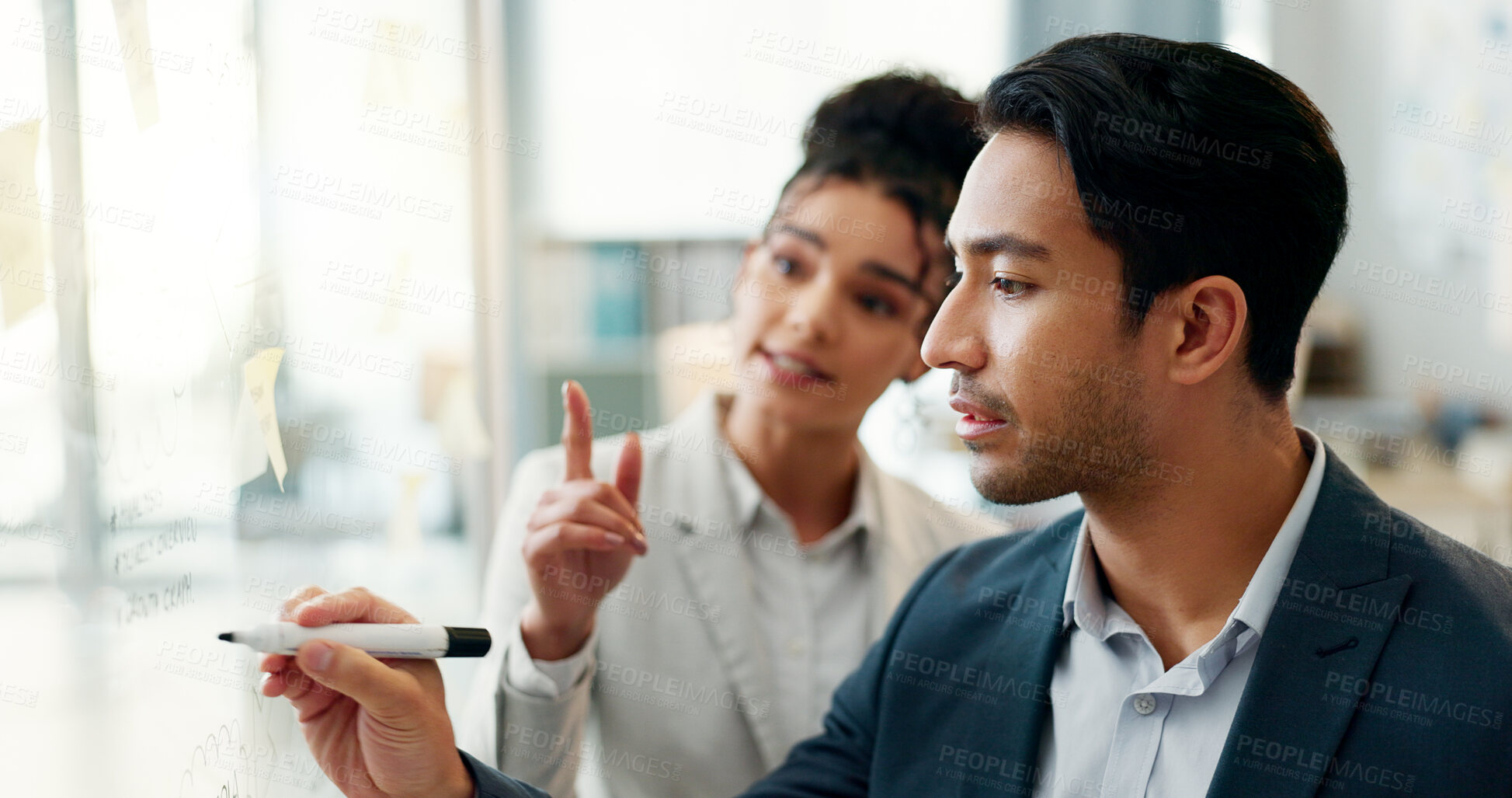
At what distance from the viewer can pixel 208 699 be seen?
920mm

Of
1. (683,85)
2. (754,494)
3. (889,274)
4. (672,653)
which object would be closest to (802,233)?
(889,274)

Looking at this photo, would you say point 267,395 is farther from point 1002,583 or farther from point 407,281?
point 1002,583

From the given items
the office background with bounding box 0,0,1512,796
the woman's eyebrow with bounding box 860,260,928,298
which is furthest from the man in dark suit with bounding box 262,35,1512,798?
the woman's eyebrow with bounding box 860,260,928,298

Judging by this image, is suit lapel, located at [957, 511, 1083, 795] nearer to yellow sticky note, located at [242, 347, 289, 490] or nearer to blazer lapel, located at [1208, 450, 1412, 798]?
blazer lapel, located at [1208, 450, 1412, 798]

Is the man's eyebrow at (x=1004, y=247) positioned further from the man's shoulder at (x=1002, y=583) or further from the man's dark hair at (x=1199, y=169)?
the man's shoulder at (x=1002, y=583)

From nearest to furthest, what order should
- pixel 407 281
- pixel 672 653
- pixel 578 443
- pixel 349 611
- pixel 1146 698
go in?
pixel 349 611 → pixel 1146 698 → pixel 578 443 → pixel 672 653 → pixel 407 281

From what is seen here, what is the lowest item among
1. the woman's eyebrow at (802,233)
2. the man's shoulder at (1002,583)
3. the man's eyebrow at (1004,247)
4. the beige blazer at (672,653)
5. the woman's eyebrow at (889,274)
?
the beige blazer at (672,653)

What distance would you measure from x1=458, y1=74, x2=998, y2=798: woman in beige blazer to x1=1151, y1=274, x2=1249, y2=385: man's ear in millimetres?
522

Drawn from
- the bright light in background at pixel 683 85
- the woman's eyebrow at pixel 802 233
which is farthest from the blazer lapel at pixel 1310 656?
the bright light in background at pixel 683 85

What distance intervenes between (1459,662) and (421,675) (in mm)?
850

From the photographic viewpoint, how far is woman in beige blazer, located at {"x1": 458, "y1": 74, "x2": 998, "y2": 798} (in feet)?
4.29

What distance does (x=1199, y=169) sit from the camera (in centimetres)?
96

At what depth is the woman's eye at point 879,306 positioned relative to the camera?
150 cm

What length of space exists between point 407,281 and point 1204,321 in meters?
1.20
